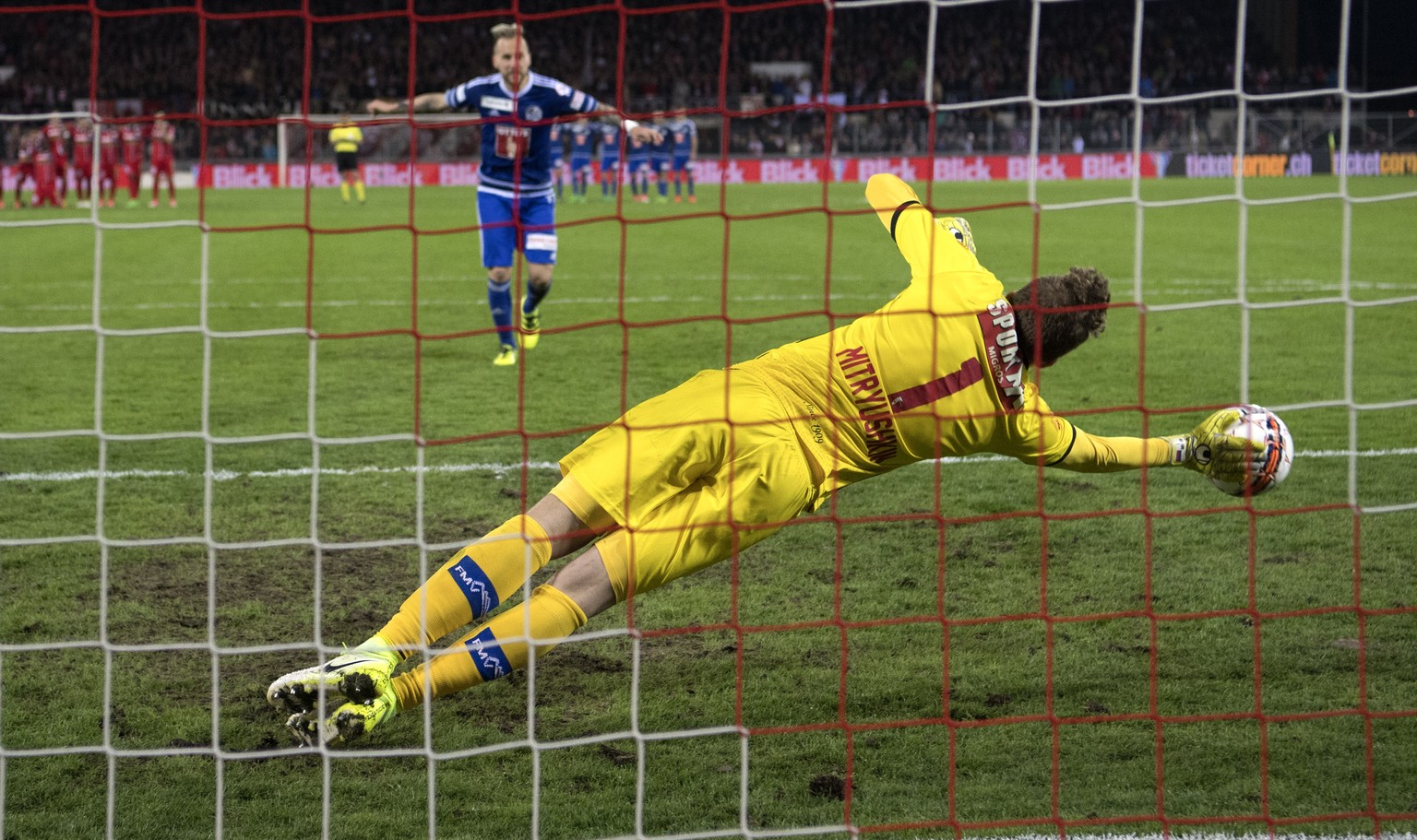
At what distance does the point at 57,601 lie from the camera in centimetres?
445

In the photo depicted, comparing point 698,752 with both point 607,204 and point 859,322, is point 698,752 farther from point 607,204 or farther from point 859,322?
point 607,204

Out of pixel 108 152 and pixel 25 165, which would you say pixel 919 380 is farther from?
pixel 25 165

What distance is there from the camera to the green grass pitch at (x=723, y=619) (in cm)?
319

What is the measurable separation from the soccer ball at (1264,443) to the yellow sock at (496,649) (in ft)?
6.31

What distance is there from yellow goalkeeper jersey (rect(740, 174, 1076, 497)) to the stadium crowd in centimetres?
2834

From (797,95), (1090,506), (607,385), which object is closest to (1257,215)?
(607,385)

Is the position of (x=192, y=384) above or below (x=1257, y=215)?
below

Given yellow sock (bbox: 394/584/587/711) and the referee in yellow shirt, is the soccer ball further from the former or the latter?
the referee in yellow shirt

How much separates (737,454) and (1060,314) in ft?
3.11

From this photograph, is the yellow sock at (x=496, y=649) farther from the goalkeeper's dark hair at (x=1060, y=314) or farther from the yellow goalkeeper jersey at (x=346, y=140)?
the yellow goalkeeper jersey at (x=346, y=140)

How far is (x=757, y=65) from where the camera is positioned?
3766cm

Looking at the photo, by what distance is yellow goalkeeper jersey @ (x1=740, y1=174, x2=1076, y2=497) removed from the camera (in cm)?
345

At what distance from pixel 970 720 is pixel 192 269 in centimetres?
1255

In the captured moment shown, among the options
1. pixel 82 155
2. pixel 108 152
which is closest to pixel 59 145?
pixel 82 155
